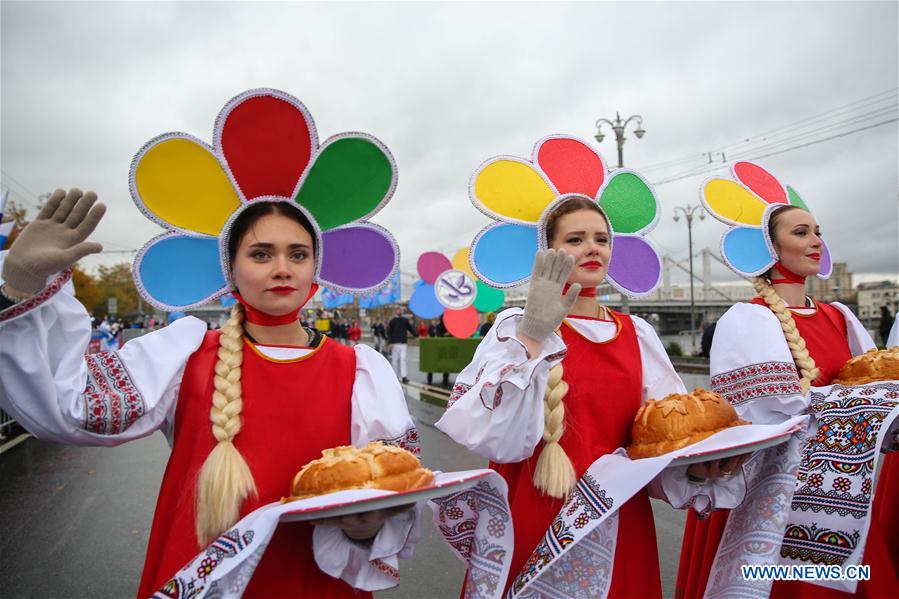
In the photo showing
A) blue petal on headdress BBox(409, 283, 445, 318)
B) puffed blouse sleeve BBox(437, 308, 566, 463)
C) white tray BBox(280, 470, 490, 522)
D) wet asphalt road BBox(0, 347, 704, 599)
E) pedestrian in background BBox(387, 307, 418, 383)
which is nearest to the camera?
white tray BBox(280, 470, 490, 522)

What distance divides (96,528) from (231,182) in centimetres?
361

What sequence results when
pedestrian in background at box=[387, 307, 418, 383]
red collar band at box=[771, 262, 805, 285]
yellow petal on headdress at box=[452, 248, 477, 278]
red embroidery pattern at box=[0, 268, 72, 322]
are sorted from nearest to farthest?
red embroidery pattern at box=[0, 268, 72, 322]
red collar band at box=[771, 262, 805, 285]
yellow petal on headdress at box=[452, 248, 477, 278]
pedestrian in background at box=[387, 307, 418, 383]

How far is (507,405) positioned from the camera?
1.75 metres

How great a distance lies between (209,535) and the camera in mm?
1567

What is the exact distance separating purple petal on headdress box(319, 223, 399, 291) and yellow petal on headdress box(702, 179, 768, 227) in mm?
1838

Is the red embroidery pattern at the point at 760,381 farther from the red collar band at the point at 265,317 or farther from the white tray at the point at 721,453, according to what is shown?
the red collar band at the point at 265,317

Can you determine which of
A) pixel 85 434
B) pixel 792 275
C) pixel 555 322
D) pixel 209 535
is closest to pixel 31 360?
pixel 85 434

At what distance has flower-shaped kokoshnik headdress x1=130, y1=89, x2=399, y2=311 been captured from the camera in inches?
76.6

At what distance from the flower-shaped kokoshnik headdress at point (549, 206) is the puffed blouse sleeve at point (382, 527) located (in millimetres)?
743

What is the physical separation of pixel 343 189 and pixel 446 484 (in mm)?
1153

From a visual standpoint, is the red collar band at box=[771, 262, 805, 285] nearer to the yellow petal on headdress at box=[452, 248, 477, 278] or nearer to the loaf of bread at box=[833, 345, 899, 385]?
the loaf of bread at box=[833, 345, 899, 385]

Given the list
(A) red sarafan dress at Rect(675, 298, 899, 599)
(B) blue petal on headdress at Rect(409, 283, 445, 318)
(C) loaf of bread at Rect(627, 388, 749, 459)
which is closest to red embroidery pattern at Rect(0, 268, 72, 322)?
(C) loaf of bread at Rect(627, 388, 749, 459)

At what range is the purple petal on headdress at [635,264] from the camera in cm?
251

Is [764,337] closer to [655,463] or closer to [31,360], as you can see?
[655,463]
